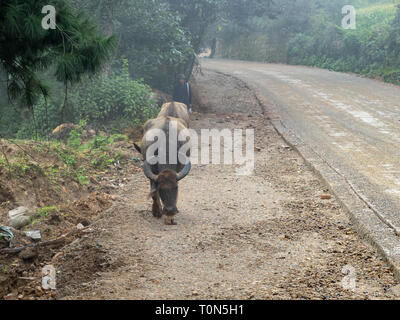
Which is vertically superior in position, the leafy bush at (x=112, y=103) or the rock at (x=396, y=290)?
the leafy bush at (x=112, y=103)

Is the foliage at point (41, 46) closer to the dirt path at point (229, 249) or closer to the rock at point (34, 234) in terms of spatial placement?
the dirt path at point (229, 249)

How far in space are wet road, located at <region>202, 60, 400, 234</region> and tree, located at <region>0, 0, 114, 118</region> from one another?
4.62 m

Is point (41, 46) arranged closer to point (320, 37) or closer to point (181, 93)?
point (181, 93)

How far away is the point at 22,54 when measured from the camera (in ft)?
15.0

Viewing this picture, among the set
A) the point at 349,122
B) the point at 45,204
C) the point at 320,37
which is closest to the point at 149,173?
the point at 45,204

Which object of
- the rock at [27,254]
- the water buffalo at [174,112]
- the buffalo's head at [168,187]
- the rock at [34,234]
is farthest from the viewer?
the water buffalo at [174,112]

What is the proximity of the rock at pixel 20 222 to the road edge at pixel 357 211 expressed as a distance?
4912 mm

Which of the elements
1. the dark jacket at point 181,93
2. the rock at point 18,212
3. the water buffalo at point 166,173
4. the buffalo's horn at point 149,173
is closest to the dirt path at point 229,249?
the water buffalo at point 166,173

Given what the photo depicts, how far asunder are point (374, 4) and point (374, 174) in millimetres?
35242

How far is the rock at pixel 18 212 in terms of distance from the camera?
731 centimetres

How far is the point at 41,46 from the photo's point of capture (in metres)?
4.57

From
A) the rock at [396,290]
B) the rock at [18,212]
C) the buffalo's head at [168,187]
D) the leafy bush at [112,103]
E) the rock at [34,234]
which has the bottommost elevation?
the rock at [34,234]

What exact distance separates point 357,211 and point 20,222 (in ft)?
16.8

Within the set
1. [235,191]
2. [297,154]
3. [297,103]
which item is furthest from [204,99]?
[235,191]
